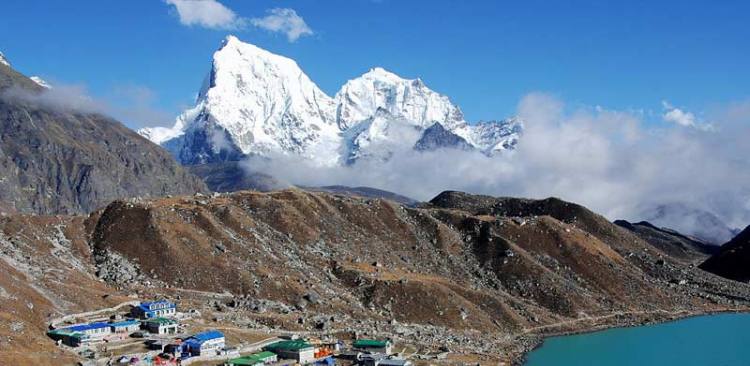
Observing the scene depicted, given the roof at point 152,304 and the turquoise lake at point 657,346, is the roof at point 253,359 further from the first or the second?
the turquoise lake at point 657,346

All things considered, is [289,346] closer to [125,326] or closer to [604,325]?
[125,326]

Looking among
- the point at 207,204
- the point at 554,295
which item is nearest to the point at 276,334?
the point at 207,204

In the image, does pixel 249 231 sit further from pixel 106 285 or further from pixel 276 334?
pixel 276 334

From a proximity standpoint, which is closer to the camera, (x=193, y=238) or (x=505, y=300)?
(x=193, y=238)

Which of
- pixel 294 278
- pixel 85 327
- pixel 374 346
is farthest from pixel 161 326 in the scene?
pixel 294 278

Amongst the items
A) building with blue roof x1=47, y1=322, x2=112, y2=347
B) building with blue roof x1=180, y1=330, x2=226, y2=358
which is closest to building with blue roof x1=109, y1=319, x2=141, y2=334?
building with blue roof x1=47, y1=322, x2=112, y2=347

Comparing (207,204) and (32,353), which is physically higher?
(207,204)

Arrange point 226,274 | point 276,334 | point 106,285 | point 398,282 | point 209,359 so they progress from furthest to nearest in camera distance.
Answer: point 398,282 < point 226,274 < point 106,285 < point 276,334 < point 209,359
